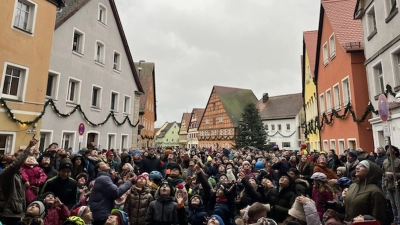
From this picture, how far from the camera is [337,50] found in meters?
14.9

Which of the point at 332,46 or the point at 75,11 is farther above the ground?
the point at 75,11

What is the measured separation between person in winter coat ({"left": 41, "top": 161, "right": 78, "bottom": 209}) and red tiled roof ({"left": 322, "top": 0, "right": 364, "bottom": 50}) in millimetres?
14078

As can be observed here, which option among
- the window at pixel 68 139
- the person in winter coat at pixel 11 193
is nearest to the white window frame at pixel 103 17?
the window at pixel 68 139

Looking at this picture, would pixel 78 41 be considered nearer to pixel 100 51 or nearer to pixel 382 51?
pixel 100 51

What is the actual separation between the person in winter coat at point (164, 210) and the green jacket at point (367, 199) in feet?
8.79

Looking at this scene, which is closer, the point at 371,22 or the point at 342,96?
the point at 371,22

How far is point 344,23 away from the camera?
50.9 ft

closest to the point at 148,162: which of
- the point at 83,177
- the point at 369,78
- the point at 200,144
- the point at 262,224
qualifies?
the point at 83,177

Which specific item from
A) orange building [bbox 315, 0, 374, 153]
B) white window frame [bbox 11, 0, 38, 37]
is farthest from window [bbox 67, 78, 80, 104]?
orange building [bbox 315, 0, 374, 153]

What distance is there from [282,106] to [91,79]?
40.3 m

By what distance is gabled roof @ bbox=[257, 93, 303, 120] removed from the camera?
1822 inches

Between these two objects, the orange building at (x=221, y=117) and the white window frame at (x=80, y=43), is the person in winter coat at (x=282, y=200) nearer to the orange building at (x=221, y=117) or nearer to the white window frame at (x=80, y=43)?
the white window frame at (x=80, y=43)

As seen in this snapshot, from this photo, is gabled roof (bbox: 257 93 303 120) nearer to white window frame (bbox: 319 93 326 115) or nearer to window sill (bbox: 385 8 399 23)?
white window frame (bbox: 319 93 326 115)

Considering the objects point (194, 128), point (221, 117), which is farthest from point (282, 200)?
point (194, 128)
